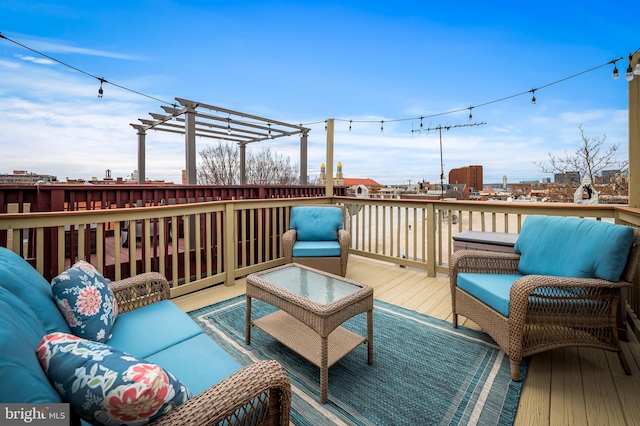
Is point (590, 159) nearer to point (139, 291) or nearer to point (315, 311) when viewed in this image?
point (315, 311)

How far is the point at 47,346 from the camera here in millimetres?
773

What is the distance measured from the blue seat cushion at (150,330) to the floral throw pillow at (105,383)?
0.60m

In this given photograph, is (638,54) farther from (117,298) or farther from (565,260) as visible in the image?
(117,298)

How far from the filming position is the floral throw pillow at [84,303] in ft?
4.10

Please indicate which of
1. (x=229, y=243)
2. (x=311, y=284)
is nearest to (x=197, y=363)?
(x=311, y=284)

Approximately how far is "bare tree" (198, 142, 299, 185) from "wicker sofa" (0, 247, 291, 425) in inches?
436

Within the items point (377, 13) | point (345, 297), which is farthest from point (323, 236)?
point (377, 13)

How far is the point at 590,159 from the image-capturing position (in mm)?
7418

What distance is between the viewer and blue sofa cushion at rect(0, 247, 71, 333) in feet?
3.41

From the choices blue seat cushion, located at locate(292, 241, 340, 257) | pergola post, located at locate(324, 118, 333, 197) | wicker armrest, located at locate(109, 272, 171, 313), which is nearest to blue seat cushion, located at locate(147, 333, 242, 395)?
wicker armrest, located at locate(109, 272, 171, 313)

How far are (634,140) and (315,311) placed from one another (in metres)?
2.85

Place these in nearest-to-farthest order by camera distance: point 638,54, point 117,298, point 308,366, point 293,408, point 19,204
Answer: point 293,408
point 117,298
point 308,366
point 638,54
point 19,204

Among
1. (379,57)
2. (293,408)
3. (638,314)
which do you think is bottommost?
(293,408)

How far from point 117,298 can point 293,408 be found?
1234 mm
